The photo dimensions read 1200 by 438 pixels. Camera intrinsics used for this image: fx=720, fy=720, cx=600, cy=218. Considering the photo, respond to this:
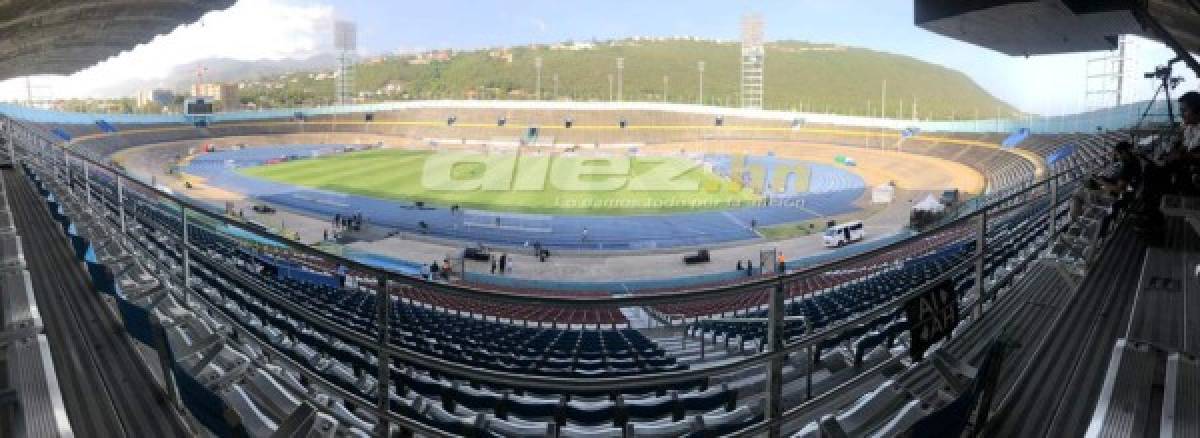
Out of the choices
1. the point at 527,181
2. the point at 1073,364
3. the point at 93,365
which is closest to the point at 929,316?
the point at 1073,364

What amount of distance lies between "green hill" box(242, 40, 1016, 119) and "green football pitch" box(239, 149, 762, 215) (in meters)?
65.9

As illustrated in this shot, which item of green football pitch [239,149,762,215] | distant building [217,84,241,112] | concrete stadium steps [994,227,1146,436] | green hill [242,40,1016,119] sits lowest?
green football pitch [239,149,762,215]

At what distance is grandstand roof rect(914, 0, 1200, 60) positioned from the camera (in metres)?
7.60

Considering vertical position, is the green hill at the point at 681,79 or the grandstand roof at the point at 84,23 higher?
the green hill at the point at 681,79

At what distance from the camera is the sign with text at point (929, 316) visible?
2.88 metres

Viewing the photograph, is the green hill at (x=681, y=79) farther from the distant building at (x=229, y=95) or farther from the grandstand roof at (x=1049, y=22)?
the grandstand roof at (x=1049, y=22)

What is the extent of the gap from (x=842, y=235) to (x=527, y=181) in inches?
739

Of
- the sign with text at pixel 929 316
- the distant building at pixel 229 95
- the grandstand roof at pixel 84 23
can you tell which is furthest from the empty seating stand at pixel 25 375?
the distant building at pixel 229 95

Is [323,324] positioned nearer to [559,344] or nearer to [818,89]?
[559,344]

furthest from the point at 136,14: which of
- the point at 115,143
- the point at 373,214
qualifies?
the point at 115,143

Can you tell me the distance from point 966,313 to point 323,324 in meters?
3.04

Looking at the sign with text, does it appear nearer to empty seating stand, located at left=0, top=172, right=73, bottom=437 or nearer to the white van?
empty seating stand, located at left=0, top=172, right=73, bottom=437

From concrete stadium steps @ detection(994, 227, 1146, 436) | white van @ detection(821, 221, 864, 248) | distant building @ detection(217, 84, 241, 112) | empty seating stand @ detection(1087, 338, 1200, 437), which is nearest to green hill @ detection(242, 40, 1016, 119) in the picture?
distant building @ detection(217, 84, 241, 112)

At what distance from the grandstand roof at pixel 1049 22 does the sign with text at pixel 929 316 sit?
4.61 meters
